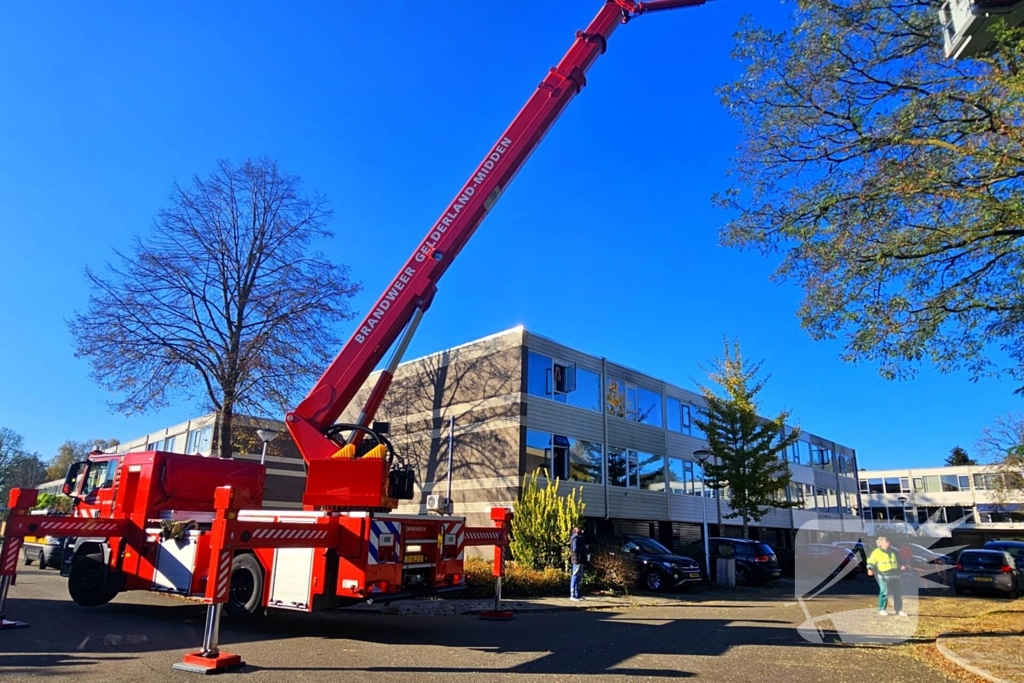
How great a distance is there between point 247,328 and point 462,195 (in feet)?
41.4

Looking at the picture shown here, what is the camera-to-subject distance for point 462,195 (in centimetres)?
1338

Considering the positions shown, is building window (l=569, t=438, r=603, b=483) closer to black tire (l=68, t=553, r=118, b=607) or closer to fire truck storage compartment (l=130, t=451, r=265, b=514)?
fire truck storage compartment (l=130, t=451, r=265, b=514)

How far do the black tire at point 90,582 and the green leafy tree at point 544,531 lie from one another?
9.95m

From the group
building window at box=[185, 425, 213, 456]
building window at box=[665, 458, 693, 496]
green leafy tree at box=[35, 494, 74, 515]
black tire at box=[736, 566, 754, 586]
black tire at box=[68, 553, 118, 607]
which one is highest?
building window at box=[185, 425, 213, 456]

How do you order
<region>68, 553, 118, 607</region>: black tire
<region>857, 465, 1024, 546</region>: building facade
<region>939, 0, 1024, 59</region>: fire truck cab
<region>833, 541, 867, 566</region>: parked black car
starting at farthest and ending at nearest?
<region>857, 465, 1024, 546</region>: building facade < <region>833, 541, 867, 566</region>: parked black car < <region>68, 553, 118, 607</region>: black tire < <region>939, 0, 1024, 59</region>: fire truck cab

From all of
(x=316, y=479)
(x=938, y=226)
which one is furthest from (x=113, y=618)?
(x=938, y=226)

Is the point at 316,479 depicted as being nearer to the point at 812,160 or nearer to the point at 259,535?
the point at 259,535

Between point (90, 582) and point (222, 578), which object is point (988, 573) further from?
point (90, 582)

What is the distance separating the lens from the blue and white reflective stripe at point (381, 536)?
8.49 metres

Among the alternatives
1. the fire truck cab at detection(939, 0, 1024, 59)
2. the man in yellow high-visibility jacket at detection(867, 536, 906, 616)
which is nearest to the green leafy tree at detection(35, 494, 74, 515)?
the man in yellow high-visibility jacket at detection(867, 536, 906, 616)

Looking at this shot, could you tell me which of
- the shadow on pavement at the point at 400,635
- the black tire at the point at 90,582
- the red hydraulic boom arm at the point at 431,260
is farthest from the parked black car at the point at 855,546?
the black tire at the point at 90,582

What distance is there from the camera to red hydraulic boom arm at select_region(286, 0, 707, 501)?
11555 mm

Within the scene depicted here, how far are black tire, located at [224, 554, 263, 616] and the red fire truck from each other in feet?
0.08

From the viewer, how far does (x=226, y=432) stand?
21.6 meters
